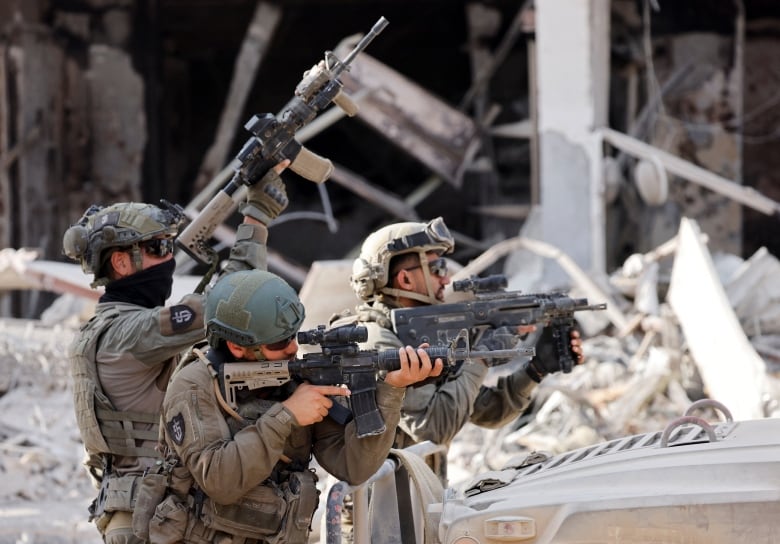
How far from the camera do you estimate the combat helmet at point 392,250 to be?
168 inches

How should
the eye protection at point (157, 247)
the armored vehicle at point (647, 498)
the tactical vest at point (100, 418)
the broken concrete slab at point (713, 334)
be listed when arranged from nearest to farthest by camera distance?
the armored vehicle at point (647, 498)
the tactical vest at point (100, 418)
the eye protection at point (157, 247)
the broken concrete slab at point (713, 334)

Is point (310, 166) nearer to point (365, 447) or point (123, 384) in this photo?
point (123, 384)

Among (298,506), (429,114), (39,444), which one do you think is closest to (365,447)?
(298,506)

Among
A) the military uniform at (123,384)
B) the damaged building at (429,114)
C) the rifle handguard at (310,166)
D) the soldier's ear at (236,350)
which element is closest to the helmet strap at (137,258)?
the military uniform at (123,384)

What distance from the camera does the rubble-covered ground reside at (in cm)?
651

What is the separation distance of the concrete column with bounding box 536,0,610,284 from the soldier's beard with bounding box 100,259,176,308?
4613 mm

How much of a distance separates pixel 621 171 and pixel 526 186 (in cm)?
172

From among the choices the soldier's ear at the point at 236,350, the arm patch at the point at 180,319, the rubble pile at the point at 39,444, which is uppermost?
the arm patch at the point at 180,319

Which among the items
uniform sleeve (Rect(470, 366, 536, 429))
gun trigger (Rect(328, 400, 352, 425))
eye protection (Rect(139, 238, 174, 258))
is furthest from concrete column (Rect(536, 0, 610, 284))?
gun trigger (Rect(328, 400, 352, 425))

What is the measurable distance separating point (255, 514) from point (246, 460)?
0.20 meters

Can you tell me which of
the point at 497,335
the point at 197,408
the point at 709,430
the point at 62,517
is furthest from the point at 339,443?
the point at 62,517

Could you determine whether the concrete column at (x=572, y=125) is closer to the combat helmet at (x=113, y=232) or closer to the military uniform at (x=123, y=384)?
the combat helmet at (x=113, y=232)

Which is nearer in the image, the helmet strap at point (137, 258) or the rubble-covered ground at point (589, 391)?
the helmet strap at point (137, 258)

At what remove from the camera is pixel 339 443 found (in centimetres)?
317
